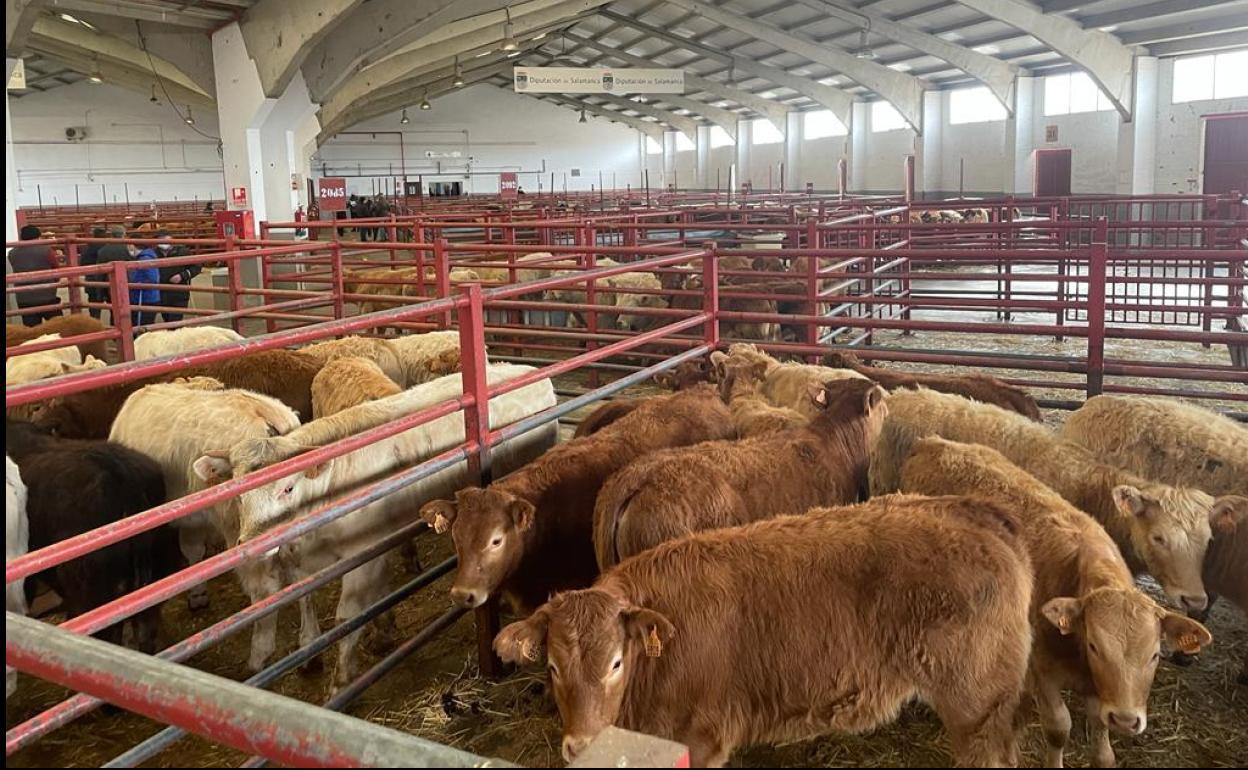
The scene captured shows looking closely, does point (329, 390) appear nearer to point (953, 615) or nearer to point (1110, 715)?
point (953, 615)

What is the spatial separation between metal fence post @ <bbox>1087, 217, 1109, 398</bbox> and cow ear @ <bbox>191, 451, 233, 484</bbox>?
4.61 m

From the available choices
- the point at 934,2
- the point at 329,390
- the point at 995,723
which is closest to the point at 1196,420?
the point at 995,723

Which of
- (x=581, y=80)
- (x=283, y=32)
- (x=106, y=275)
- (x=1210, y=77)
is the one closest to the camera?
(x=106, y=275)

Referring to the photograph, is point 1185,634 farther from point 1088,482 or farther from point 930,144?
point 930,144

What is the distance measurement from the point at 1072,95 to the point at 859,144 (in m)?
8.29

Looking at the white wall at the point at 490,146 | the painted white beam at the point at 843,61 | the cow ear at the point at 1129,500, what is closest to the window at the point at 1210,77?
the painted white beam at the point at 843,61

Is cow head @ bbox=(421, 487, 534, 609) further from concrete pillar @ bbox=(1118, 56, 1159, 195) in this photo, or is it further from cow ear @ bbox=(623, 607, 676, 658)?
concrete pillar @ bbox=(1118, 56, 1159, 195)

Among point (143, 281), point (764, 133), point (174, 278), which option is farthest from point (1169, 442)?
point (764, 133)

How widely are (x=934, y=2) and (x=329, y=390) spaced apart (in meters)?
18.4

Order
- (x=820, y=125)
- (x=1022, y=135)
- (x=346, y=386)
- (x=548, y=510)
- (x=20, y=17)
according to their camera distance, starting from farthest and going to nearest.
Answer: (x=820, y=125) < (x=1022, y=135) < (x=20, y=17) < (x=346, y=386) < (x=548, y=510)

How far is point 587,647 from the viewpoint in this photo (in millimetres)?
2465

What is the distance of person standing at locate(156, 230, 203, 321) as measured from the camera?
37.8ft

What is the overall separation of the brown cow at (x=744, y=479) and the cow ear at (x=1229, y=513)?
4.51ft

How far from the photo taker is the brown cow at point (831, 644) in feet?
8.92
